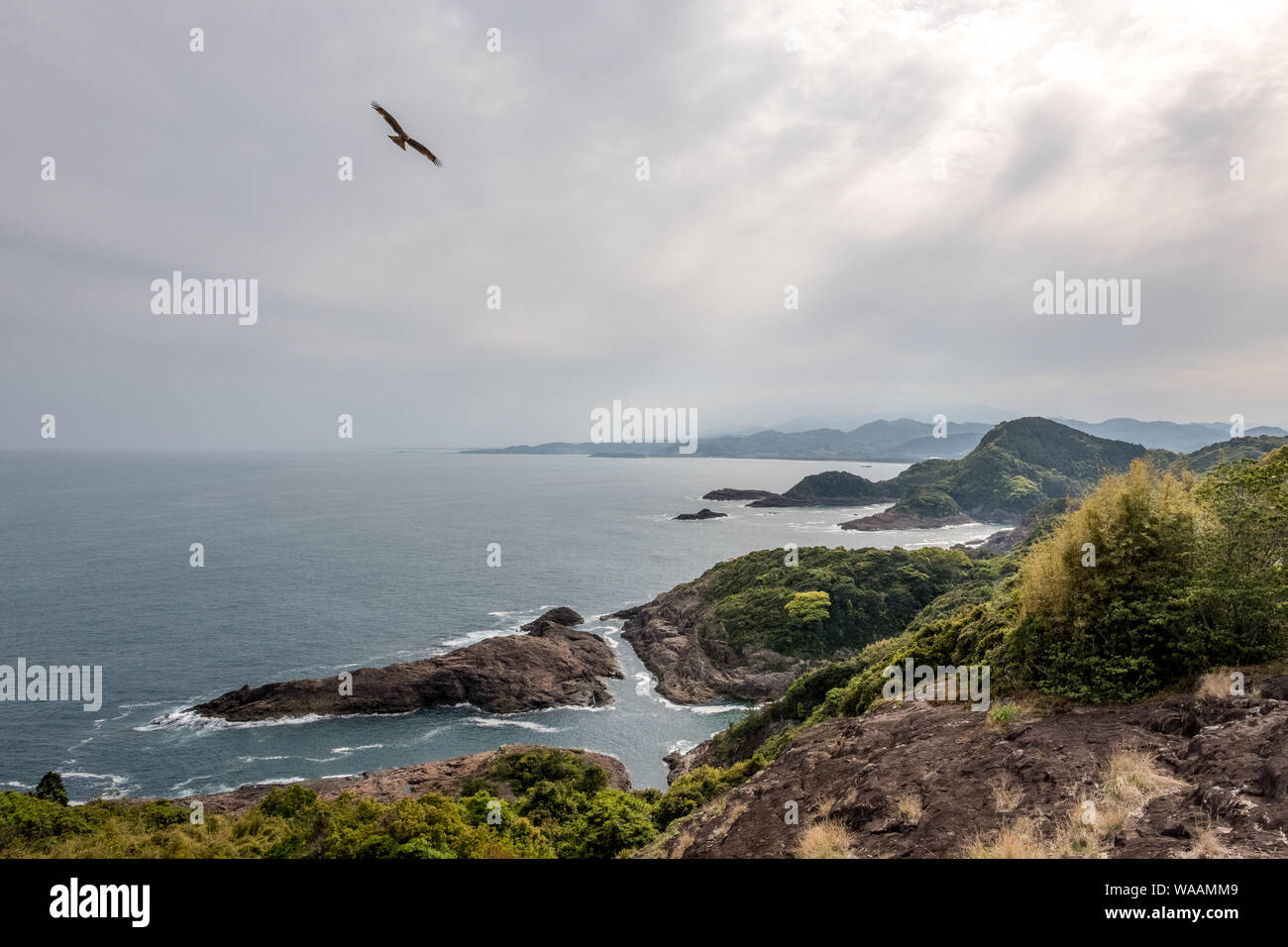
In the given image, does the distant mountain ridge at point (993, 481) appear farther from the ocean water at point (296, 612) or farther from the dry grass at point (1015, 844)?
the dry grass at point (1015, 844)

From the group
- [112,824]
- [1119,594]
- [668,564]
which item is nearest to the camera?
[1119,594]

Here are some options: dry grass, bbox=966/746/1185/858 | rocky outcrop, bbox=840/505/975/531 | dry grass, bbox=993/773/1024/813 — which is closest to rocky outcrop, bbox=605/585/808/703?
dry grass, bbox=993/773/1024/813

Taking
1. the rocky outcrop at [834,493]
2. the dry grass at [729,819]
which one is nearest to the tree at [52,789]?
the dry grass at [729,819]

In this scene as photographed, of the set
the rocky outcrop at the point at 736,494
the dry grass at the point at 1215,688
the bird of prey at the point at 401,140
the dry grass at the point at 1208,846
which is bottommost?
the dry grass at the point at 1208,846

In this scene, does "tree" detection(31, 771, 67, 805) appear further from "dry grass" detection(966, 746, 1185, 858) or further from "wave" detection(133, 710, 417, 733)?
"dry grass" detection(966, 746, 1185, 858)

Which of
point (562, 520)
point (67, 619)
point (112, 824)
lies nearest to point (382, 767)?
point (112, 824)

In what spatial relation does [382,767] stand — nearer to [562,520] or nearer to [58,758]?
[58,758]

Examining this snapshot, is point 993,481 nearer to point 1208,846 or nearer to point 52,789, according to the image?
point 1208,846
